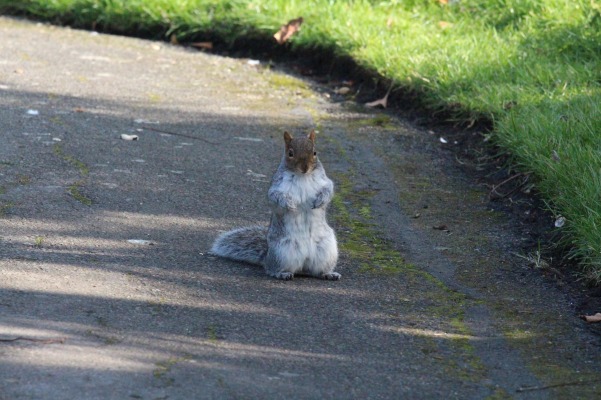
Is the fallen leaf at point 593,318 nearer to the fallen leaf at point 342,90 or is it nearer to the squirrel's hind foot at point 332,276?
the squirrel's hind foot at point 332,276

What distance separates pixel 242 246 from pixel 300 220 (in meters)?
0.33

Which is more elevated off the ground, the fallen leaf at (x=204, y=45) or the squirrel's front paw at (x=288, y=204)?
the squirrel's front paw at (x=288, y=204)

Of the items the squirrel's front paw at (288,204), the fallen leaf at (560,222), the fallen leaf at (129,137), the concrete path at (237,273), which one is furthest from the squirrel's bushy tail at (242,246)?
the fallen leaf at (129,137)

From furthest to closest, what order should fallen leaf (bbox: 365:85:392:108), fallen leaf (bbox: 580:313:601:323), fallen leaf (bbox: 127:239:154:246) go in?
fallen leaf (bbox: 365:85:392:108) → fallen leaf (bbox: 127:239:154:246) → fallen leaf (bbox: 580:313:601:323)

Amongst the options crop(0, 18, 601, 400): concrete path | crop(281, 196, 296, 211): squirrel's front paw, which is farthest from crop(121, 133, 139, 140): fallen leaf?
crop(281, 196, 296, 211): squirrel's front paw

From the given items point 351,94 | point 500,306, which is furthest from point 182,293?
point 351,94

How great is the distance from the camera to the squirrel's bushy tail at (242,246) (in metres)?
4.95

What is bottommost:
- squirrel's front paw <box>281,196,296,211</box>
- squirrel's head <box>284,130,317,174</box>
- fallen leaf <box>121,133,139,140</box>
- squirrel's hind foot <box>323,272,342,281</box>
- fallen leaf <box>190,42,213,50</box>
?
fallen leaf <box>121,133,139,140</box>

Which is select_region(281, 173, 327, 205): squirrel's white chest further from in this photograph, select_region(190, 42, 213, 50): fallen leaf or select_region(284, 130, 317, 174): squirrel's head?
select_region(190, 42, 213, 50): fallen leaf

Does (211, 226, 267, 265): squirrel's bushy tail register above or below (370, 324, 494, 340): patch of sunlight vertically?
below

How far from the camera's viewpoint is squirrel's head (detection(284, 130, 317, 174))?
4.79 m

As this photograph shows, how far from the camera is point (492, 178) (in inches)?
253

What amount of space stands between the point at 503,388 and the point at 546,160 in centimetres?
233

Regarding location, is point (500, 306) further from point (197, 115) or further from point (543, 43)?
point (543, 43)
